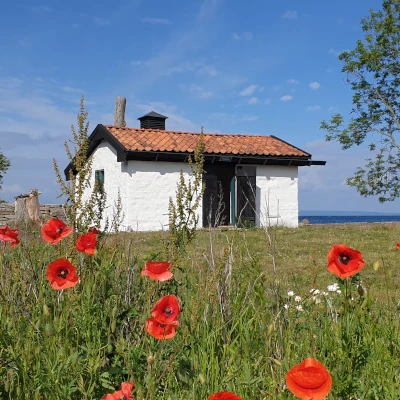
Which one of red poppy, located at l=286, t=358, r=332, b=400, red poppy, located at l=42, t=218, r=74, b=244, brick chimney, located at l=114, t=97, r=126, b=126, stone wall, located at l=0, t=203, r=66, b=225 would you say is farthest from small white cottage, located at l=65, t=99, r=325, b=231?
red poppy, located at l=286, t=358, r=332, b=400

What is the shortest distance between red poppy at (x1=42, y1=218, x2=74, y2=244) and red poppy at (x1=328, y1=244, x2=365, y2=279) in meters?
1.29

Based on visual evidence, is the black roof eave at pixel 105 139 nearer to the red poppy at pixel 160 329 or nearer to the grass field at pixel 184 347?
the grass field at pixel 184 347

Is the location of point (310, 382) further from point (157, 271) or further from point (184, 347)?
point (184, 347)

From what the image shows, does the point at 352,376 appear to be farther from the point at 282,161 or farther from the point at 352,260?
the point at 282,161

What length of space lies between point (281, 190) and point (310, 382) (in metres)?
18.0

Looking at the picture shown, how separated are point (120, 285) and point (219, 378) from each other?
48.7 inches

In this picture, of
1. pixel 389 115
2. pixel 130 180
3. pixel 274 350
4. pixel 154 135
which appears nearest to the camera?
pixel 274 350

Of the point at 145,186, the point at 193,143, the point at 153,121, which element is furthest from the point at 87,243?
the point at 153,121

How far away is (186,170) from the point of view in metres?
17.9

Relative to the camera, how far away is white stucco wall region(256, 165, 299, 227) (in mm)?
18844

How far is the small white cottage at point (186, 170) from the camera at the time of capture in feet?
55.9

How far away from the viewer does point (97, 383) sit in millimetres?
2221

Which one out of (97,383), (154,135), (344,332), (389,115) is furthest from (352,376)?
(389,115)

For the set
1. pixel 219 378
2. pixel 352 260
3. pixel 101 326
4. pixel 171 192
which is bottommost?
pixel 219 378
